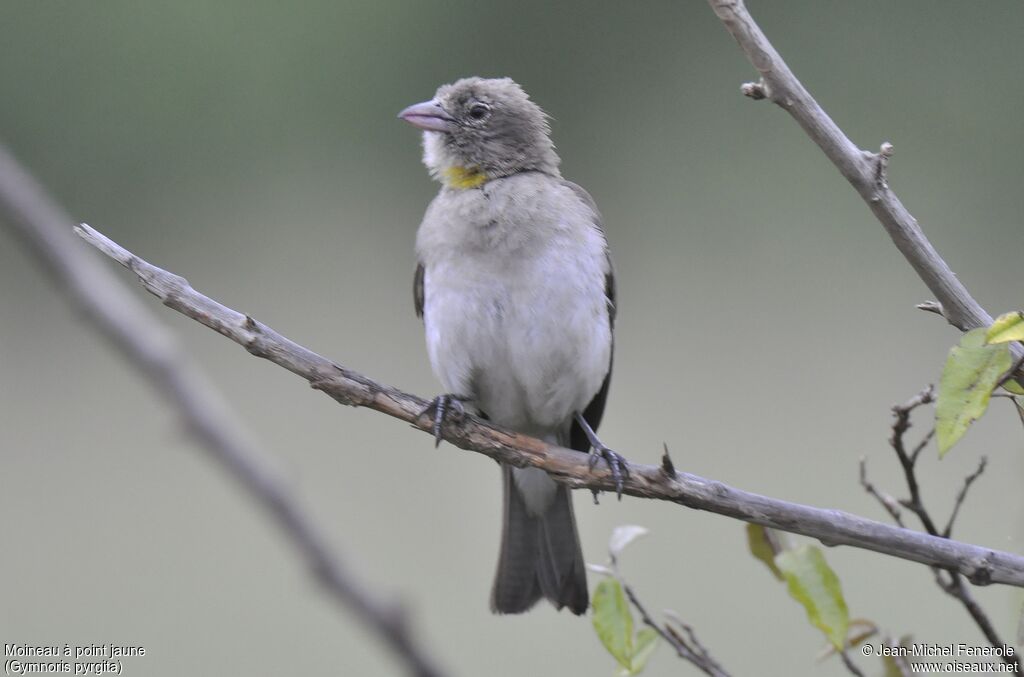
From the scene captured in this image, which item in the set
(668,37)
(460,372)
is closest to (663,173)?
(668,37)

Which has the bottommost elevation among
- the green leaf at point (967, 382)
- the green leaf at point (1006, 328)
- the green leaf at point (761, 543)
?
the green leaf at point (761, 543)

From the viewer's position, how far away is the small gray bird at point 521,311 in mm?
2330

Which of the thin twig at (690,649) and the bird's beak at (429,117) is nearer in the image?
the thin twig at (690,649)

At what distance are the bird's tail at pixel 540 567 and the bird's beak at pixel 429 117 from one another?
2.67ft

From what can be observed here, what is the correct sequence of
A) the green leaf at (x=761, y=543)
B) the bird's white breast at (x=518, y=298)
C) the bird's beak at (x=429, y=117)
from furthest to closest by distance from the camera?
the bird's beak at (x=429, y=117) → the bird's white breast at (x=518, y=298) → the green leaf at (x=761, y=543)

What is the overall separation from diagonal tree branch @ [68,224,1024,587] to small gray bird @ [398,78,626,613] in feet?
1.29

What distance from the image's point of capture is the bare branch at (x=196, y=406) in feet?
1.14

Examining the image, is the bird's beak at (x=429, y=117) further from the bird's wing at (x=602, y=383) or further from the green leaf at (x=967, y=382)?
the green leaf at (x=967, y=382)

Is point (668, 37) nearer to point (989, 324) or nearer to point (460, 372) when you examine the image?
point (460, 372)

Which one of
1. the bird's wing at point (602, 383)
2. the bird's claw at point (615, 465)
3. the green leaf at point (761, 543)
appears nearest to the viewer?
the green leaf at point (761, 543)

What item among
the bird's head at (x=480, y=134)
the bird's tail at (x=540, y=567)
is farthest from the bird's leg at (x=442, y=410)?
the bird's head at (x=480, y=134)

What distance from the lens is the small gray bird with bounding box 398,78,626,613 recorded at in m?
2.33

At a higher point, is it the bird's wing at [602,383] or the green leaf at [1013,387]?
the bird's wing at [602,383]

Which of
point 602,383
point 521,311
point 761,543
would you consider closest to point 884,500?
point 761,543
